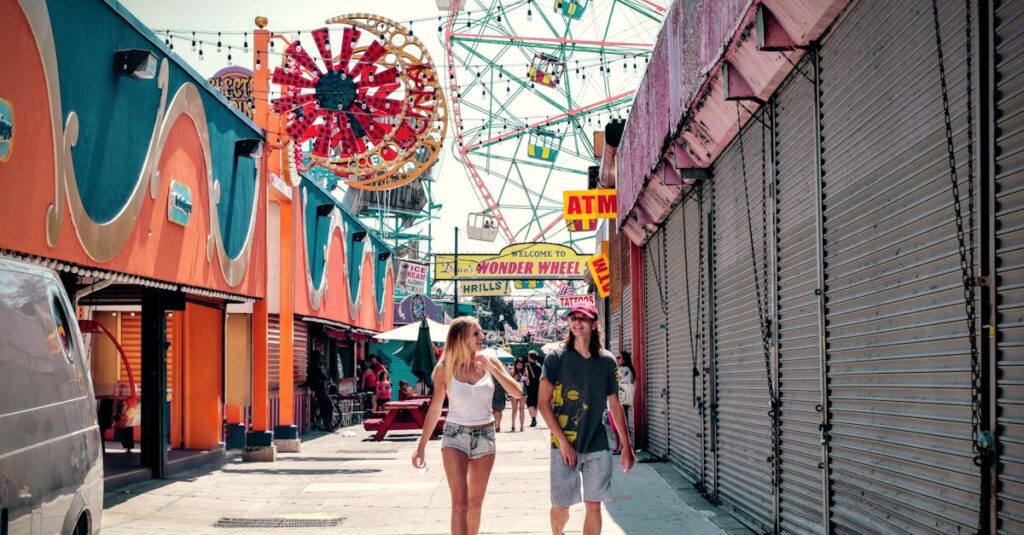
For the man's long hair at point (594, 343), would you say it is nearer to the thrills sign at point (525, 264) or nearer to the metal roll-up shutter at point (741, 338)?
the metal roll-up shutter at point (741, 338)

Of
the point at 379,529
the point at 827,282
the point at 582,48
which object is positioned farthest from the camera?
the point at 582,48

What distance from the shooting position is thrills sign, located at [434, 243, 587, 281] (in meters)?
46.3

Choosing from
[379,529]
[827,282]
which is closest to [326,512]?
[379,529]

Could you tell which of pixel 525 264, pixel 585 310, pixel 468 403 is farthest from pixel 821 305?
pixel 525 264

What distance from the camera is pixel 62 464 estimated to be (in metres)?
5.60

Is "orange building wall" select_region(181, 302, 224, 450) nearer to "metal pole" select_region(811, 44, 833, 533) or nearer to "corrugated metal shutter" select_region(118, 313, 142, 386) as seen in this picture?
"corrugated metal shutter" select_region(118, 313, 142, 386)

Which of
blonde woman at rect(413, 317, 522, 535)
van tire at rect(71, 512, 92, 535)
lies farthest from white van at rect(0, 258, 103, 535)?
blonde woman at rect(413, 317, 522, 535)

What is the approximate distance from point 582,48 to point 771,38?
5416 centimetres

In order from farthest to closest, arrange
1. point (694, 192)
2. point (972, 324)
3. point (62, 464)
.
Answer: point (694, 192) → point (62, 464) → point (972, 324)

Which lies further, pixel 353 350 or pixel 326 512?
pixel 353 350

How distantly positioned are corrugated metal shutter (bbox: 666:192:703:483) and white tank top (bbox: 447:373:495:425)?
493cm

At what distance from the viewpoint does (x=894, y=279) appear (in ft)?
18.3

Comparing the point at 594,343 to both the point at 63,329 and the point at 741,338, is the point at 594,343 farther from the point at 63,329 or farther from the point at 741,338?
the point at 63,329

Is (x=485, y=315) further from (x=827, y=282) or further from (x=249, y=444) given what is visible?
(x=827, y=282)
